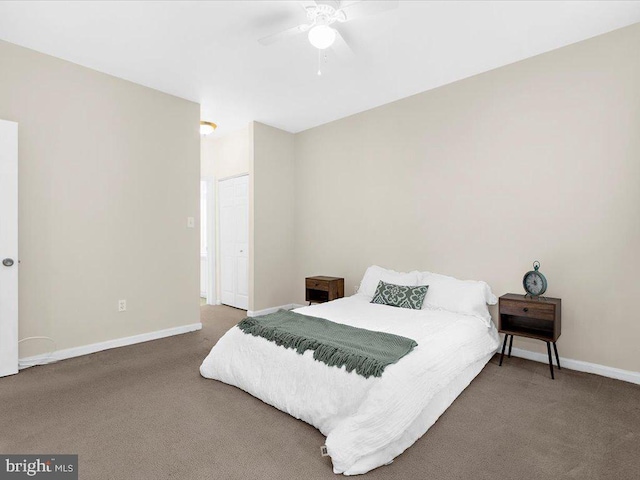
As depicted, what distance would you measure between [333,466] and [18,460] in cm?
159

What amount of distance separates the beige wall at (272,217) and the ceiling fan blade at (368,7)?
2714mm

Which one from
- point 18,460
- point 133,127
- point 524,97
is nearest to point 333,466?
point 18,460

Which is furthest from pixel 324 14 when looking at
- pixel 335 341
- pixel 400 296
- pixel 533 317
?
pixel 533 317

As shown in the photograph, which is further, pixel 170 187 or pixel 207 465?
pixel 170 187

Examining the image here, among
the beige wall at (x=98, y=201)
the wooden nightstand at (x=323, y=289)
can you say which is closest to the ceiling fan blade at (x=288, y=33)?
the beige wall at (x=98, y=201)

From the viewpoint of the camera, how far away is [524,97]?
3.12 m

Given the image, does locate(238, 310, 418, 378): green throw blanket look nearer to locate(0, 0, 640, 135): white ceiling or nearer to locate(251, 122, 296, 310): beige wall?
locate(251, 122, 296, 310): beige wall

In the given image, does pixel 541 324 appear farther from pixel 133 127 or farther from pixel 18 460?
pixel 133 127

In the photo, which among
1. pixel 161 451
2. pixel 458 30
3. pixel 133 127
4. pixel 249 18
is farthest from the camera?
pixel 133 127

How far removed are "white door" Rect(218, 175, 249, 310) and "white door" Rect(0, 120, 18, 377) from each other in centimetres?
270

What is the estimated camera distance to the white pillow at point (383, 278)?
3.64 metres

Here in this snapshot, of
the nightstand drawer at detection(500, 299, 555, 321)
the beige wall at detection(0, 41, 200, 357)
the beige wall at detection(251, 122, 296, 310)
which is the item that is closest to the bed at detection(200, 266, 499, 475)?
the nightstand drawer at detection(500, 299, 555, 321)

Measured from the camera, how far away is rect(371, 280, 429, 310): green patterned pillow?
3301mm

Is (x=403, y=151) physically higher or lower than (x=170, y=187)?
higher
